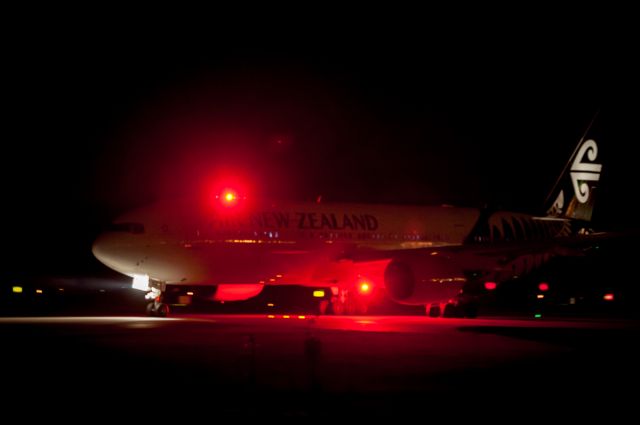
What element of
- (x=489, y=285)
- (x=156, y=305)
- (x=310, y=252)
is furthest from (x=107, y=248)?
(x=489, y=285)

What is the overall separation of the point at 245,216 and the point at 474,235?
1007 cm

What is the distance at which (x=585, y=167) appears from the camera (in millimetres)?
38219

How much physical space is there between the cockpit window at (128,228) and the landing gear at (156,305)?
6.77 ft

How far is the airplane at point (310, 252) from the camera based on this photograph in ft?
88.4

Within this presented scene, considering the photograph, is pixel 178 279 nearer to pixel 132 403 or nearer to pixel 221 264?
pixel 221 264

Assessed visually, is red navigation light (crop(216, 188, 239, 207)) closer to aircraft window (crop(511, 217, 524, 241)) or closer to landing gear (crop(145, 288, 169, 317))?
landing gear (crop(145, 288, 169, 317))

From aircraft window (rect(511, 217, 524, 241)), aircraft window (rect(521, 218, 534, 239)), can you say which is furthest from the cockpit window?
aircraft window (rect(521, 218, 534, 239))

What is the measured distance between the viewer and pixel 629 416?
8.17 meters

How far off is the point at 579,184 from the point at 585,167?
3.02ft

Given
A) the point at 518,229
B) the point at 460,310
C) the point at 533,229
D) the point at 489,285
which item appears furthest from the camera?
the point at 533,229

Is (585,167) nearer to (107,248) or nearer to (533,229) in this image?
(533,229)

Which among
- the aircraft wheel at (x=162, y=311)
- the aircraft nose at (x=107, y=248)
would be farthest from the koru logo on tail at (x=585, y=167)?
the aircraft nose at (x=107, y=248)

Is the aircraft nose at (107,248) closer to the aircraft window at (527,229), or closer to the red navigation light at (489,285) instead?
the red navigation light at (489,285)

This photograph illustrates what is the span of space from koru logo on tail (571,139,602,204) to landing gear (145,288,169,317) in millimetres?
19800
